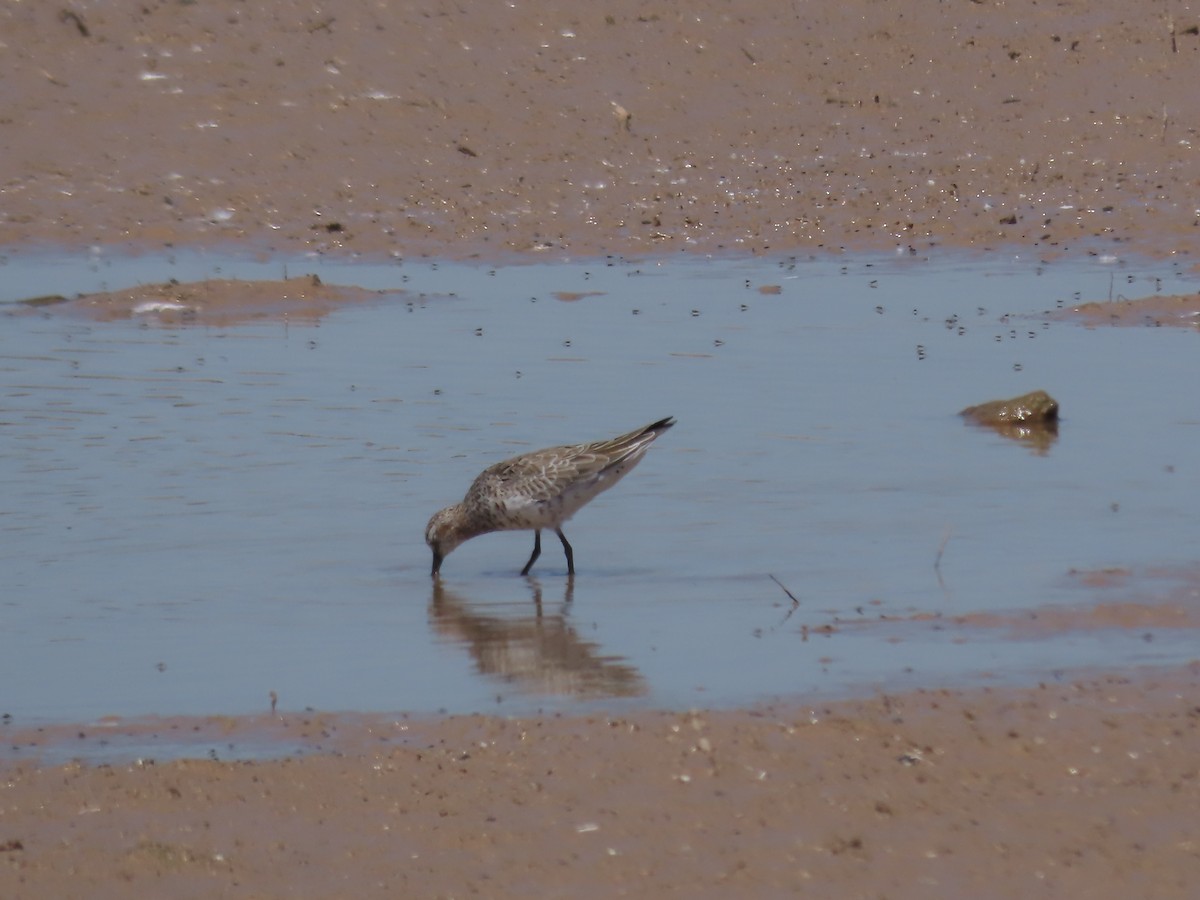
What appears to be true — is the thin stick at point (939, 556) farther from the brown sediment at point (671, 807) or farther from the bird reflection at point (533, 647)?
the brown sediment at point (671, 807)

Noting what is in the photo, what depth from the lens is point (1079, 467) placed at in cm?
1110

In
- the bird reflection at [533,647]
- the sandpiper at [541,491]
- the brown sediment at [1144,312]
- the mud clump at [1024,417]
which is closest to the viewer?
the bird reflection at [533,647]

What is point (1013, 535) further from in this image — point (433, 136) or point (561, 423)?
point (433, 136)

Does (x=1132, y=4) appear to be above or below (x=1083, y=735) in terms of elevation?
above

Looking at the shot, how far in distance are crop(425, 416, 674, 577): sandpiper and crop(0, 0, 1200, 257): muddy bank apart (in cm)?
896

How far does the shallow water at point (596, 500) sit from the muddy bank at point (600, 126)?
1340mm

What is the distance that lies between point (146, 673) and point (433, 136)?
45.6ft

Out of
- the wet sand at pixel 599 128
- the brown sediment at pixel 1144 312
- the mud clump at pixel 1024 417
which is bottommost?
the mud clump at pixel 1024 417

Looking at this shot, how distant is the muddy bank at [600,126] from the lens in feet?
62.9

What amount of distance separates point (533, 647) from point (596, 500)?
126 inches

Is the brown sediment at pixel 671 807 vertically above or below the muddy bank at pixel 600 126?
below

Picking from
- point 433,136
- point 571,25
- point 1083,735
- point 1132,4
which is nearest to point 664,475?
point 1083,735

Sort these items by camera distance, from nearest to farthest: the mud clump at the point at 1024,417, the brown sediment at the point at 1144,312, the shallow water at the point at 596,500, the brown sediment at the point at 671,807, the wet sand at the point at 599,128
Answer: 1. the brown sediment at the point at 671,807
2. the shallow water at the point at 596,500
3. the mud clump at the point at 1024,417
4. the brown sediment at the point at 1144,312
5. the wet sand at the point at 599,128

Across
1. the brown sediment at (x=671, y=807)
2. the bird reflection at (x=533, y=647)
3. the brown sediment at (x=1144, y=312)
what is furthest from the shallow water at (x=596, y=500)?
the brown sediment at (x=671, y=807)
